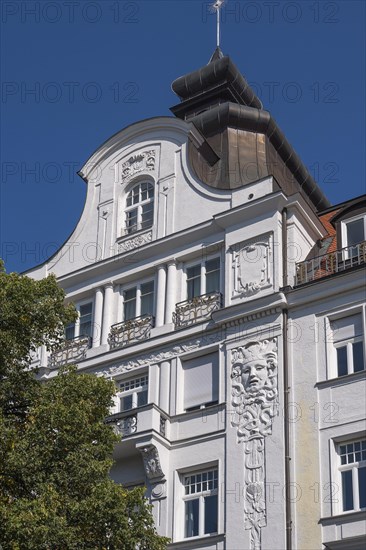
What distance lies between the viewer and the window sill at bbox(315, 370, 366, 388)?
28141 mm

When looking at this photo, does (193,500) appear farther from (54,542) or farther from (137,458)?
(54,542)

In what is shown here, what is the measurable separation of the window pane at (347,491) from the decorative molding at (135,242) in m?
10.7

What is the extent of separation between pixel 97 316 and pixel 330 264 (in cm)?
782

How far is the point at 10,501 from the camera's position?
77.2 feet

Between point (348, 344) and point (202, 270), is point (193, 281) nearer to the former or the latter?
point (202, 270)

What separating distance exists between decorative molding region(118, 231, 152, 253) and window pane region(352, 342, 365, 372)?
27.6ft

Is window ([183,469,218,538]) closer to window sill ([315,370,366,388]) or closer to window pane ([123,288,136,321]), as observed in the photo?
window sill ([315,370,366,388])

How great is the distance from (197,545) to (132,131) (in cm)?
1494

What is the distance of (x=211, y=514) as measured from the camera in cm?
A: 2884

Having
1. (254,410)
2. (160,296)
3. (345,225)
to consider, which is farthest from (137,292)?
(345,225)

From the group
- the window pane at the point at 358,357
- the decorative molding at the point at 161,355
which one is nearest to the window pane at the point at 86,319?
the decorative molding at the point at 161,355

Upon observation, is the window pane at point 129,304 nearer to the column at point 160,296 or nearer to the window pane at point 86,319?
the column at point 160,296

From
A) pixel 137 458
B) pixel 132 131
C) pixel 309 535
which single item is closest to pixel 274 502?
pixel 309 535

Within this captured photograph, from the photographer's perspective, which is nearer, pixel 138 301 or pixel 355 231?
pixel 355 231
